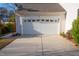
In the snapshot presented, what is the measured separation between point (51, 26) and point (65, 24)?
1611mm

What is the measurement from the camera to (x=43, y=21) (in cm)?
2509

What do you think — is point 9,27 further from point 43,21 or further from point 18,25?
point 43,21

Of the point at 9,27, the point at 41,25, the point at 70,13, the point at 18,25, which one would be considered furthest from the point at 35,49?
the point at 9,27

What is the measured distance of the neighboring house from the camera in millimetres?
24812

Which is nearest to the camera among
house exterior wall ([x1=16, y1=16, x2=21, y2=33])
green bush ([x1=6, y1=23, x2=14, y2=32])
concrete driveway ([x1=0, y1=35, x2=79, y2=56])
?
concrete driveway ([x1=0, y1=35, x2=79, y2=56])

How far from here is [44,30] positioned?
25.2 metres

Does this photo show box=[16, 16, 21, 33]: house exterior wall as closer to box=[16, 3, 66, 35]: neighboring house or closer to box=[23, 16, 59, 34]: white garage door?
box=[16, 3, 66, 35]: neighboring house

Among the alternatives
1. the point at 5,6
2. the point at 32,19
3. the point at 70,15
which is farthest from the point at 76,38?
the point at 5,6

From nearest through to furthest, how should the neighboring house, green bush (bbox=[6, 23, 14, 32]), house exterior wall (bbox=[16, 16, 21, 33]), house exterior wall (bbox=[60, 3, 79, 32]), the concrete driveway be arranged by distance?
the concrete driveway
house exterior wall (bbox=[60, 3, 79, 32])
the neighboring house
house exterior wall (bbox=[16, 16, 21, 33])
green bush (bbox=[6, 23, 14, 32])

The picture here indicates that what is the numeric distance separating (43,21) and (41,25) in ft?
1.51

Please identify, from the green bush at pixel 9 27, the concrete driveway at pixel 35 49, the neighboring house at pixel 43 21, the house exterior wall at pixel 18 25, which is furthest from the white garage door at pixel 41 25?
the concrete driveway at pixel 35 49

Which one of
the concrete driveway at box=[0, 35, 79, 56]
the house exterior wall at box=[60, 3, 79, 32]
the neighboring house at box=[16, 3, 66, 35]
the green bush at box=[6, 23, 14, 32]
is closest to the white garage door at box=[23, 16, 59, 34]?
the neighboring house at box=[16, 3, 66, 35]

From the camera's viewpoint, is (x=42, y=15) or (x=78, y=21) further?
(x=42, y=15)

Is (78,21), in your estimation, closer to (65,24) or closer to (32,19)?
(65,24)
